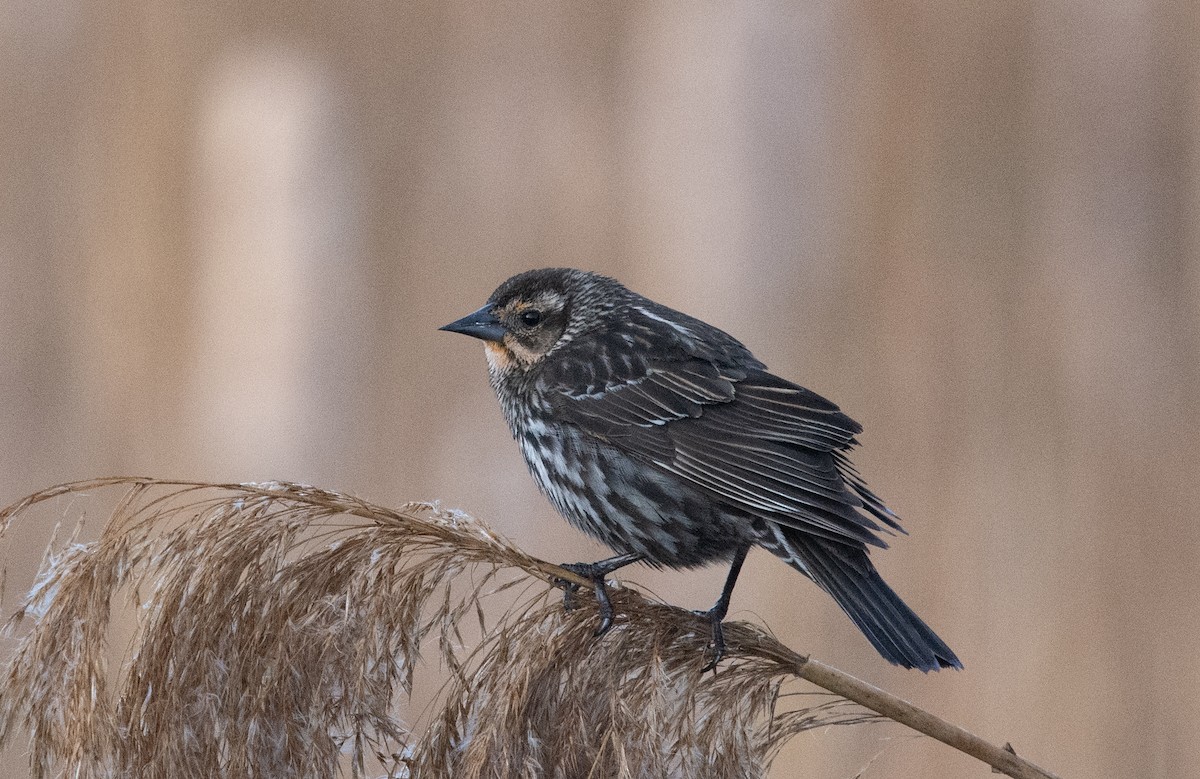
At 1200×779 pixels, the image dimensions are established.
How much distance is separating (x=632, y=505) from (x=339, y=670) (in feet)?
2.95

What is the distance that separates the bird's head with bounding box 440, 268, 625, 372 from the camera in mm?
2877

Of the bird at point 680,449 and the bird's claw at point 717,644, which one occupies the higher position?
the bird at point 680,449

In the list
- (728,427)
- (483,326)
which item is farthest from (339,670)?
(483,326)

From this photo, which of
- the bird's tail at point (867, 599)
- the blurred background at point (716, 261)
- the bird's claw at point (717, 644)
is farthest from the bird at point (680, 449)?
the blurred background at point (716, 261)

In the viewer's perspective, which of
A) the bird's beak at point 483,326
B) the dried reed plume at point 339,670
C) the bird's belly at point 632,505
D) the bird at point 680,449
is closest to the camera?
the dried reed plume at point 339,670

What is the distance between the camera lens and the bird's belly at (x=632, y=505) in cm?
238

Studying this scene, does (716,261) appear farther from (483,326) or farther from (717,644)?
(717,644)

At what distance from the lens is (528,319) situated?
114 inches

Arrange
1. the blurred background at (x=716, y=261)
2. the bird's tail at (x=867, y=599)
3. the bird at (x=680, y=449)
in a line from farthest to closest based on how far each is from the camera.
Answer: the blurred background at (x=716, y=261), the bird at (x=680, y=449), the bird's tail at (x=867, y=599)

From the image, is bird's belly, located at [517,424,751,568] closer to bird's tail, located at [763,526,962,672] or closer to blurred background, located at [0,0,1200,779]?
bird's tail, located at [763,526,962,672]

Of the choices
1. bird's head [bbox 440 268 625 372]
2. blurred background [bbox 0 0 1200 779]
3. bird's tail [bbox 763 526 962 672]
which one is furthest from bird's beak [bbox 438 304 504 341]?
blurred background [bbox 0 0 1200 779]

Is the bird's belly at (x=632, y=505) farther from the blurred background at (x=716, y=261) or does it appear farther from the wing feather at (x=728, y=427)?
the blurred background at (x=716, y=261)

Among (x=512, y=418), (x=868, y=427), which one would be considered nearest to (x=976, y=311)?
(x=868, y=427)

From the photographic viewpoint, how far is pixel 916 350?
381 cm
